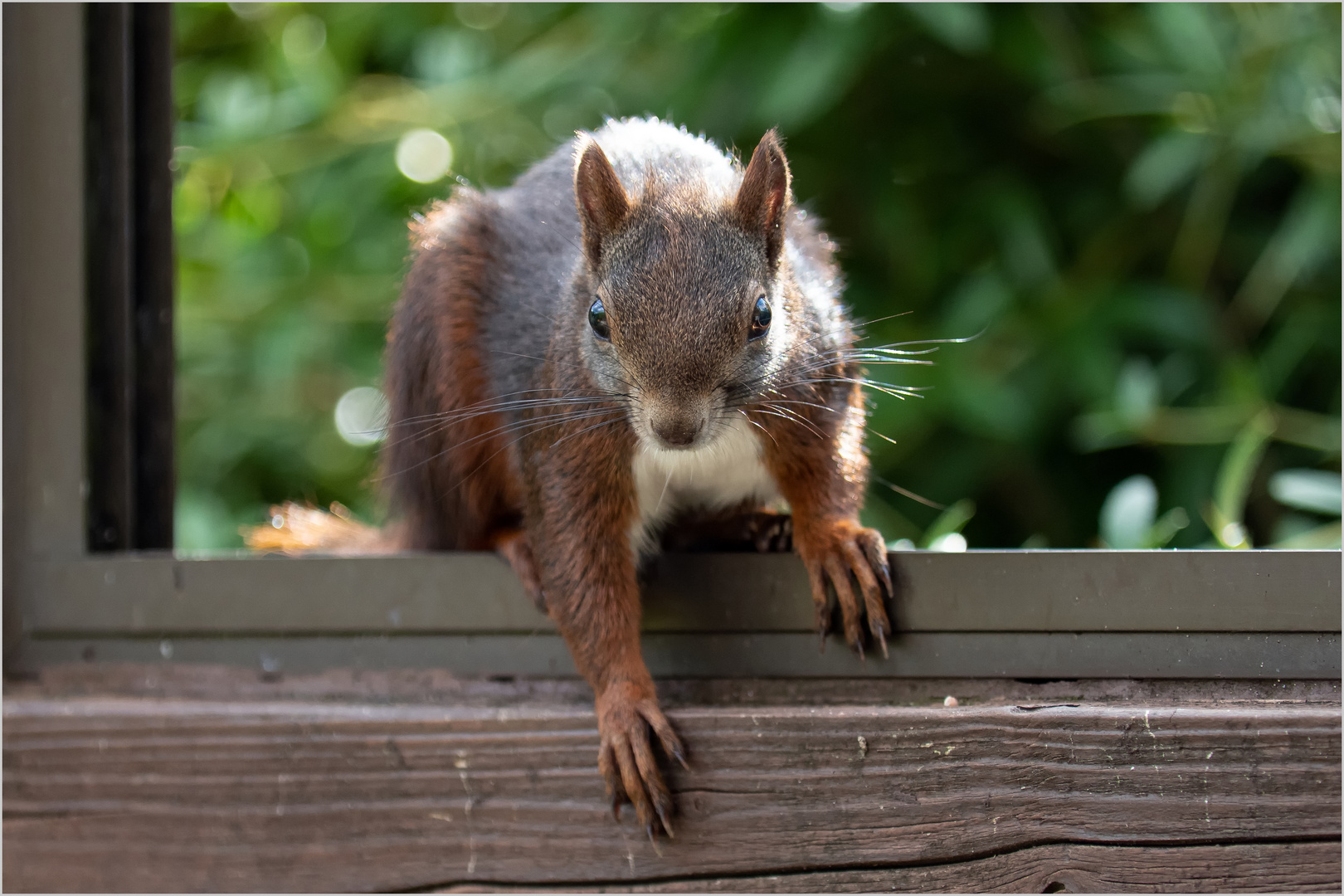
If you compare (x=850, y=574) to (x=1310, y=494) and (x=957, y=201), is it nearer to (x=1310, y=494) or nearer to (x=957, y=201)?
(x=1310, y=494)

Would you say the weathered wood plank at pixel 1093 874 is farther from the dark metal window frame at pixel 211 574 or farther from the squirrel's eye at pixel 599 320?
the squirrel's eye at pixel 599 320

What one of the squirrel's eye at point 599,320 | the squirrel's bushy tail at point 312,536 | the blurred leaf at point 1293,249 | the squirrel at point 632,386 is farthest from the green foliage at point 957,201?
the squirrel's eye at point 599,320

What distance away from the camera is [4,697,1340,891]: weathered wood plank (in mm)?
736

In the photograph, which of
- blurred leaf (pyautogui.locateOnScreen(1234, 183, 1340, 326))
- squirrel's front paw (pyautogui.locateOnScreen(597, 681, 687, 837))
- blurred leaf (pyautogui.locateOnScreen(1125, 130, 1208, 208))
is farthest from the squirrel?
blurred leaf (pyautogui.locateOnScreen(1234, 183, 1340, 326))

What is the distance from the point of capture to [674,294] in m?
0.77

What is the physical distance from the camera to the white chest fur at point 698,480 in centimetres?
89

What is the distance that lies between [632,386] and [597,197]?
141 millimetres

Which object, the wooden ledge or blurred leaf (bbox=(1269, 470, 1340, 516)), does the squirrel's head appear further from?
blurred leaf (bbox=(1269, 470, 1340, 516))

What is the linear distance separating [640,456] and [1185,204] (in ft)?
3.46

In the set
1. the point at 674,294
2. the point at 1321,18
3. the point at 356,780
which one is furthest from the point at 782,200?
the point at 1321,18

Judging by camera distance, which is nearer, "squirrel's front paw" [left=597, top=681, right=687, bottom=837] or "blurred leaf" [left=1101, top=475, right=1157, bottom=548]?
"squirrel's front paw" [left=597, top=681, right=687, bottom=837]

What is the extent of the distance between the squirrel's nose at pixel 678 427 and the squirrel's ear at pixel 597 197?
0.15 m

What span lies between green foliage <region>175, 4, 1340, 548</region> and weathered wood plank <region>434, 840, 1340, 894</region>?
0.53m

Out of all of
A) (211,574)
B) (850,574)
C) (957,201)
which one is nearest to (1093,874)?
(850,574)
